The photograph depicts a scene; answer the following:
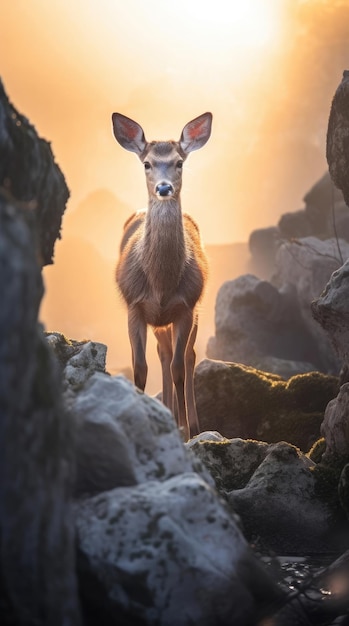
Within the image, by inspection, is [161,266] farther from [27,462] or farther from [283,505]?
[27,462]

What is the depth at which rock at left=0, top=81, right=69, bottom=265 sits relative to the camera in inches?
263

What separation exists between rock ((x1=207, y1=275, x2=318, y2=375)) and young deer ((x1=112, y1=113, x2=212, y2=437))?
13167 mm

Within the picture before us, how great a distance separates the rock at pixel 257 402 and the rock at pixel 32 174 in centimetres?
713

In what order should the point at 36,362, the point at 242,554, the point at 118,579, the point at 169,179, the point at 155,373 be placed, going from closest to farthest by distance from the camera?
the point at 36,362 → the point at 118,579 → the point at 242,554 → the point at 169,179 → the point at 155,373

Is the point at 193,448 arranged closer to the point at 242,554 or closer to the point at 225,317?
the point at 242,554

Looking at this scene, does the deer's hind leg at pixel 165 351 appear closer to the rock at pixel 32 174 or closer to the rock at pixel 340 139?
the rock at pixel 340 139

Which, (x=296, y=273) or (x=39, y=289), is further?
(x=296, y=273)

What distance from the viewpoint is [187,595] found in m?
5.93

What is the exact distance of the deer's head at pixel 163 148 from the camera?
12836 millimetres

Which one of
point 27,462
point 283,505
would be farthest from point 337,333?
point 27,462

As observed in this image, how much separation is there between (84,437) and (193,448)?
4530 millimetres

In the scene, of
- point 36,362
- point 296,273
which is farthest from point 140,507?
point 296,273

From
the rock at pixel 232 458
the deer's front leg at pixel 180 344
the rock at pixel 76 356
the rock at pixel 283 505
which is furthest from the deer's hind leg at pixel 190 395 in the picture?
the rock at pixel 283 505

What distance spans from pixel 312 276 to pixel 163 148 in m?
12.8
